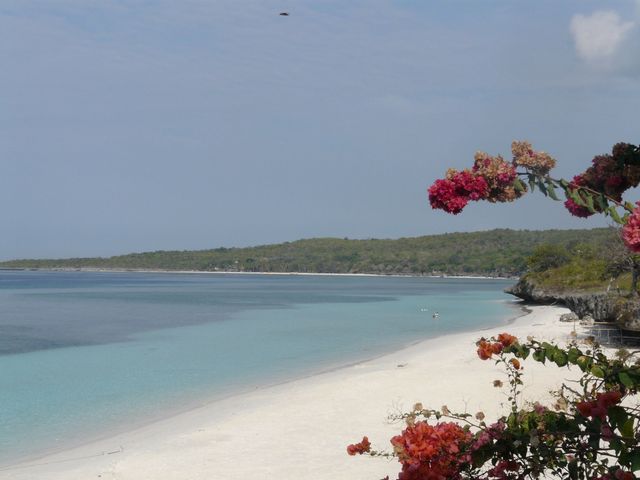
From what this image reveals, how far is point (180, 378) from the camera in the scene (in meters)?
21.8

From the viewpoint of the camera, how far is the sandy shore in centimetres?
1064

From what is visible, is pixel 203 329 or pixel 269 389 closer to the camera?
pixel 269 389

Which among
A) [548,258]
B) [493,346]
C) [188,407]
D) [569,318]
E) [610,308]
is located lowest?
[188,407]

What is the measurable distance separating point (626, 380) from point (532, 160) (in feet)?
4.00

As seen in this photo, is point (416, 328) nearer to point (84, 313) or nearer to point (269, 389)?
point (269, 389)

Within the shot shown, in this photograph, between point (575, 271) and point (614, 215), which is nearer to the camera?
point (614, 215)

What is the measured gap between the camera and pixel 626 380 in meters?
2.99

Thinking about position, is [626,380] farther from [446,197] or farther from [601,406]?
[446,197]

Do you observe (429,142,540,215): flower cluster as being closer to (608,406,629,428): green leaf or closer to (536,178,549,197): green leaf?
(536,178,549,197): green leaf

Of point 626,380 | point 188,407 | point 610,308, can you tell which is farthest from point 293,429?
point 610,308

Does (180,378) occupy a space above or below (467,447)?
below

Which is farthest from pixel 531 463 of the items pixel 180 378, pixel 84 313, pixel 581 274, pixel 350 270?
pixel 350 270

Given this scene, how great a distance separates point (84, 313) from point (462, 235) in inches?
6072

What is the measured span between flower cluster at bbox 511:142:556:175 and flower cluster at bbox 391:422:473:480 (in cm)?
140
